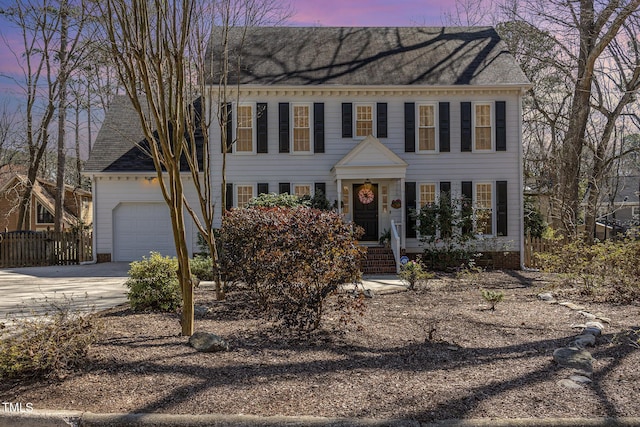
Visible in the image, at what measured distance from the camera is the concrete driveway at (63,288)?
7648mm

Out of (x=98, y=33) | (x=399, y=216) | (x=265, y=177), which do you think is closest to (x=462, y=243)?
(x=399, y=216)

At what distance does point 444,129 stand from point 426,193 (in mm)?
2186

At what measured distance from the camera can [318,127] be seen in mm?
15648

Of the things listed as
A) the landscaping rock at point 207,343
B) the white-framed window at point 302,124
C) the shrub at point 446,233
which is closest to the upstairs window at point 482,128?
the shrub at point 446,233

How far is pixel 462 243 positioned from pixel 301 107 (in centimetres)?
678

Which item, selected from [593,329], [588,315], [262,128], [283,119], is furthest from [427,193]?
[593,329]

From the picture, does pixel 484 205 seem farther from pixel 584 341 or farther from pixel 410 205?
pixel 584 341

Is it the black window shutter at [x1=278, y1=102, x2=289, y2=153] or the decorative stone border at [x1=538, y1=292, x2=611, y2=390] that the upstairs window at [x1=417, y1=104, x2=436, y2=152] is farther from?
the decorative stone border at [x1=538, y1=292, x2=611, y2=390]

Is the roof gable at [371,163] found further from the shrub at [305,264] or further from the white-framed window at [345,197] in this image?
the shrub at [305,264]

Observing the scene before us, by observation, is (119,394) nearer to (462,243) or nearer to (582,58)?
(462,243)

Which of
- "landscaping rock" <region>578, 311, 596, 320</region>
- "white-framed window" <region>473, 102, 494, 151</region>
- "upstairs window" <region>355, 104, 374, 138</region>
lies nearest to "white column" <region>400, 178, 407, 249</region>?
"upstairs window" <region>355, 104, 374, 138</region>

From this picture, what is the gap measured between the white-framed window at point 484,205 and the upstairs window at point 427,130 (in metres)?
2.02

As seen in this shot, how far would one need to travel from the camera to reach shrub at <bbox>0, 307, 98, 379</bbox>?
4078 mm

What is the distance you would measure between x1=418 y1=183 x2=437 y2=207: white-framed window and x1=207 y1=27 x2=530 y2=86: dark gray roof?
131 inches
